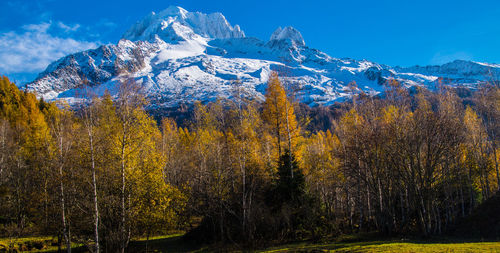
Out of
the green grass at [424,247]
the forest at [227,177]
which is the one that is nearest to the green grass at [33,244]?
the forest at [227,177]

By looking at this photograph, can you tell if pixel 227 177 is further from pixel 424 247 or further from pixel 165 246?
pixel 424 247

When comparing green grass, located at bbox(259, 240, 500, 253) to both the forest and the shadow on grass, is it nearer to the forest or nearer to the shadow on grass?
the forest

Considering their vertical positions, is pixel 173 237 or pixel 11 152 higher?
pixel 11 152

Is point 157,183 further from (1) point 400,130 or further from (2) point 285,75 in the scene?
(1) point 400,130

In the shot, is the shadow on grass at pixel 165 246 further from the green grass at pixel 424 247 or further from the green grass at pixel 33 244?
the green grass at pixel 424 247

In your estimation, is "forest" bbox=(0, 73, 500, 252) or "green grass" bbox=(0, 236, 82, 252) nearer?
"forest" bbox=(0, 73, 500, 252)

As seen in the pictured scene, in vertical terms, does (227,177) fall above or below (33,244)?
above

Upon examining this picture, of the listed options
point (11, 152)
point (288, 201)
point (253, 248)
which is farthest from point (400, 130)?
point (11, 152)

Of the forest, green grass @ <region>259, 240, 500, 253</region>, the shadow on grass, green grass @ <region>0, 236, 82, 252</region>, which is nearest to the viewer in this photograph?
green grass @ <region>259, 240, 500, 253</region>

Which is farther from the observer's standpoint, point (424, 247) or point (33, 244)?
point (33, 244)

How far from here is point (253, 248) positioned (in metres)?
20.0

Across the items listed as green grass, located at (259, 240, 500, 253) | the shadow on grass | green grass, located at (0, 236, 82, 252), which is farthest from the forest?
green grass, located at (259, 240, 500, 253)

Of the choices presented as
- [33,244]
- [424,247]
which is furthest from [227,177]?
[33,244]

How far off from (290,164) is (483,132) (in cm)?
2897
